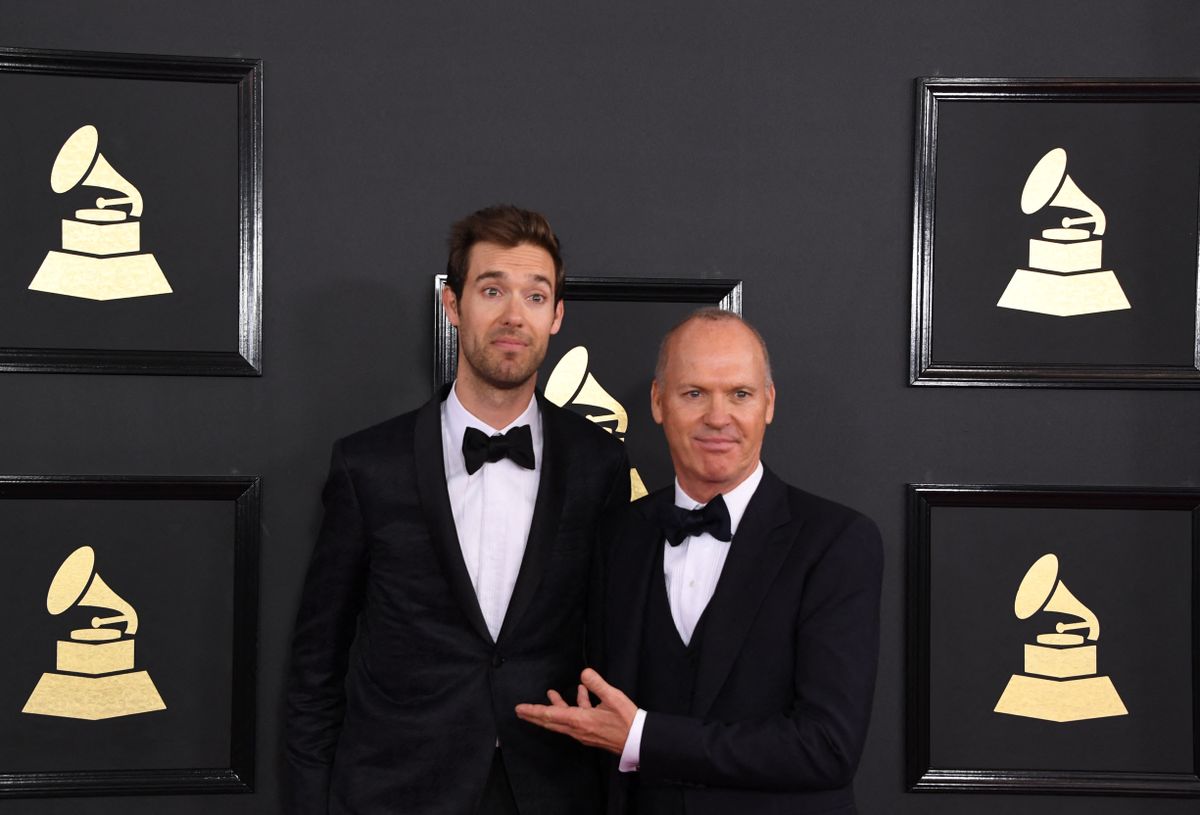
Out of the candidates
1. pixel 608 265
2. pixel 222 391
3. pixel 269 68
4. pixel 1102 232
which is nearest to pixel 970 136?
pixel 1102 232

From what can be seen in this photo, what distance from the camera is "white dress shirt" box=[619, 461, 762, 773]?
1942 mm

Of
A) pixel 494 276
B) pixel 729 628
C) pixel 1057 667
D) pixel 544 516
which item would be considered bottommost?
pixel 1057 667

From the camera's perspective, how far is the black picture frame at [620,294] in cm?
263

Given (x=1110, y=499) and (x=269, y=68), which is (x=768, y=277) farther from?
(x=269, y=68)

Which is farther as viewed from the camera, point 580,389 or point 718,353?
point 580,389

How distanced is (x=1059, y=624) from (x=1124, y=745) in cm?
37

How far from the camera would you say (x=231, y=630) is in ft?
8.61

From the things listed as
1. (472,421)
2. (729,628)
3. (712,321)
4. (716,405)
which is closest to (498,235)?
(472,421)

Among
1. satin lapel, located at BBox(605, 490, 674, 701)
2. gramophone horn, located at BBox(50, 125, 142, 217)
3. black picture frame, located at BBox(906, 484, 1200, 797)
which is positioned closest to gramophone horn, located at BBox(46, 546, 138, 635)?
gramophone horn, located at BBox(50, 125, 142, 217)

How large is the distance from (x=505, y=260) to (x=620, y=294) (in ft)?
1.80

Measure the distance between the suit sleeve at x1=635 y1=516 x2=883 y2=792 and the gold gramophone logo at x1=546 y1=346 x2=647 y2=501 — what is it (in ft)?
2.92

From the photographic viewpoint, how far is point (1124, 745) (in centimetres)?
269

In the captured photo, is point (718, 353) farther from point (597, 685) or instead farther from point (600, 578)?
point (597, 685)

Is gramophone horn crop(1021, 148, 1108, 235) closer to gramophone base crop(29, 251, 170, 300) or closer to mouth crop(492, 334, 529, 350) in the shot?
mouth crop(492, 334, 529, 350)
